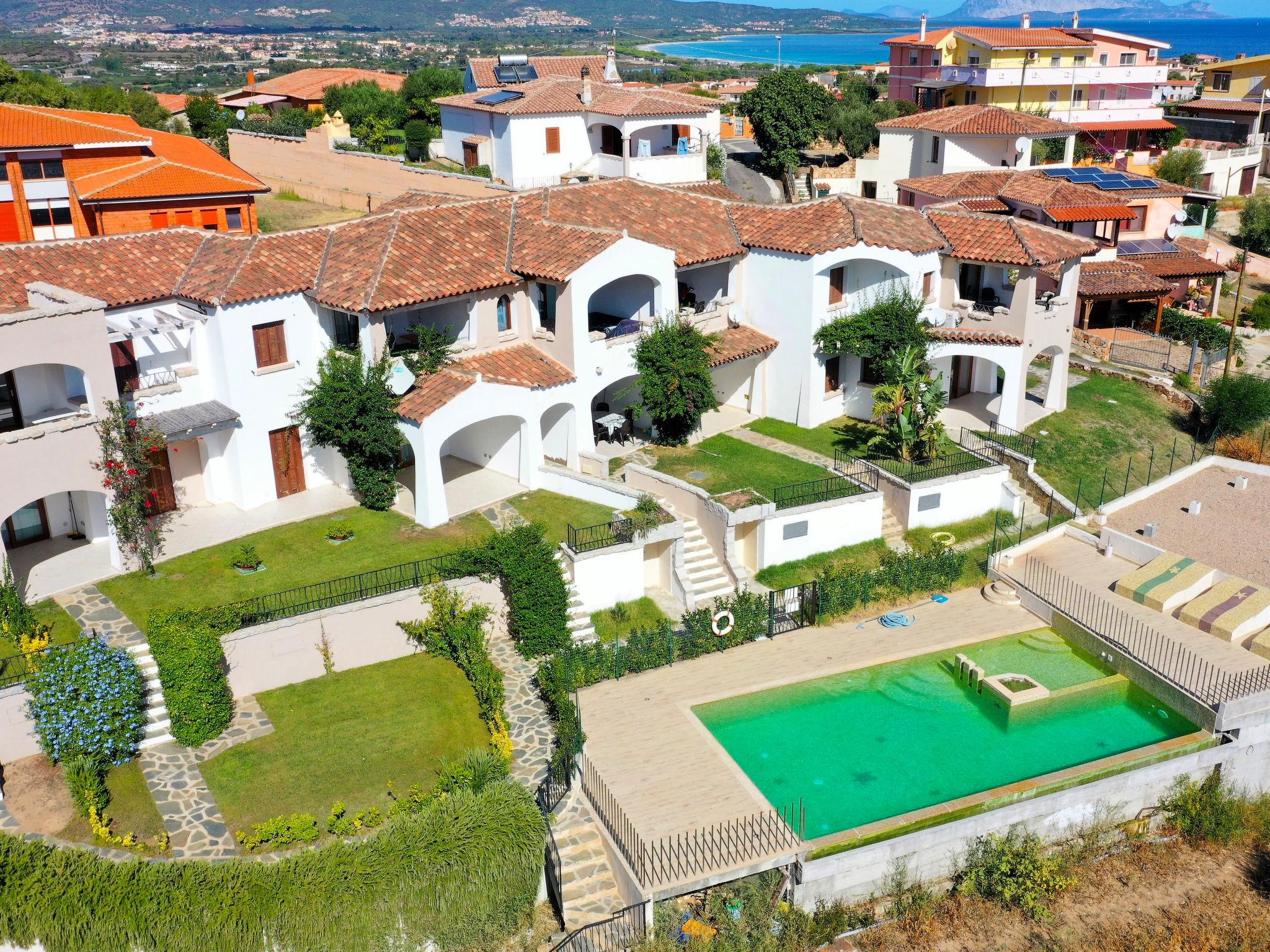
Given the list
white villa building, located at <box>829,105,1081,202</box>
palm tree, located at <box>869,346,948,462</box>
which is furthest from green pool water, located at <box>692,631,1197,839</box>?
white villa building, located at <box>829,105,1081,202</box>

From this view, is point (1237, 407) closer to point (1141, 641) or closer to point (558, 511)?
point (1141, 641)

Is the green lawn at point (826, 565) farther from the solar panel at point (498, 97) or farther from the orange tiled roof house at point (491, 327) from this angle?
the solar panel at point (498, 97)

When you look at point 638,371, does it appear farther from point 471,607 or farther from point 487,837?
point 487,837

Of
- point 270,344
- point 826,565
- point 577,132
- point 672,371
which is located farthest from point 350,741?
point 577,132

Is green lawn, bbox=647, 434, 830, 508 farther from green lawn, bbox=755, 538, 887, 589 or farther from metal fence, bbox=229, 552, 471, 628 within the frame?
metal fence, bbox=229, 552, 471, 628

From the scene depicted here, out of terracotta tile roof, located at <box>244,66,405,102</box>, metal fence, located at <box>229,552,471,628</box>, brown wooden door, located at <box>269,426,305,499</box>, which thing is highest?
terracotta tile roof, located at <box>244,66,405,102</box>
